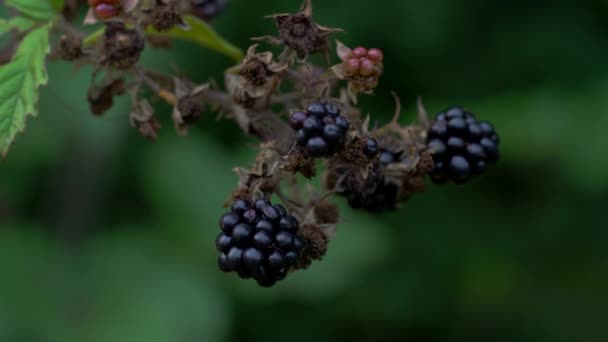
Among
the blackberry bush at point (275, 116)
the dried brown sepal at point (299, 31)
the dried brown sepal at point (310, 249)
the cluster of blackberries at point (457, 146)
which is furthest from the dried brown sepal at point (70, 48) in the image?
the cluster of blackberries at point (457, 146)

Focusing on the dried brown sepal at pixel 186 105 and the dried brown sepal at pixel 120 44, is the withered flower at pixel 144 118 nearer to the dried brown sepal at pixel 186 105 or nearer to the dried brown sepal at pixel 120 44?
the dried brown sepal at pixel 186 105

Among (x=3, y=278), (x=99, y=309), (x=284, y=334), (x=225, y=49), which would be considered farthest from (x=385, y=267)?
(x=225, y=49)

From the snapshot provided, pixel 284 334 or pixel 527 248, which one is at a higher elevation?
pixel 527 248

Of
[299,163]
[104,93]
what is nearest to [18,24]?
[104,93]

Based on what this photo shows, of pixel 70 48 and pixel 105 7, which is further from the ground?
pixel 105 7

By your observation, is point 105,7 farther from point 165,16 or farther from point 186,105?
point 186,105

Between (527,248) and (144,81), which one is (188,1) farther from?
(527,248)
